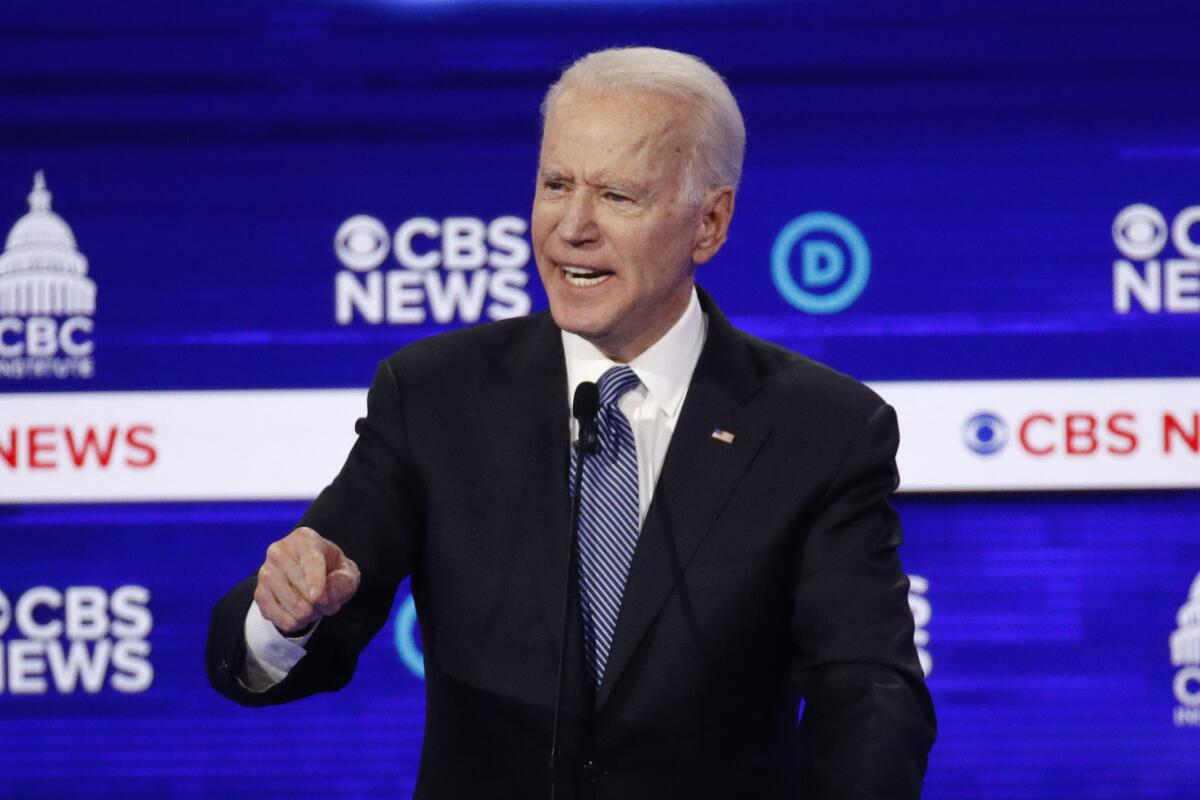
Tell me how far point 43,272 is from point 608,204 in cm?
189

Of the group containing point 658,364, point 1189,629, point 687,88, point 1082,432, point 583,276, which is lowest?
point 1189,629

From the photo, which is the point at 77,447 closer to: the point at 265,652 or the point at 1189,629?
the point at 265,652

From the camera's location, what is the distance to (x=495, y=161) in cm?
329

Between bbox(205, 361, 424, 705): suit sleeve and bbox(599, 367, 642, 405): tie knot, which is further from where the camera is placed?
bbox(599, 367, 642, 405): tie knot

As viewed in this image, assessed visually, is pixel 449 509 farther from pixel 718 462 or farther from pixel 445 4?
pixel 445 4

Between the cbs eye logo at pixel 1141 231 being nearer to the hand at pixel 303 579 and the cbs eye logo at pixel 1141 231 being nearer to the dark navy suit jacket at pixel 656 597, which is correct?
the dark navy suit jacket at pixel 656 597

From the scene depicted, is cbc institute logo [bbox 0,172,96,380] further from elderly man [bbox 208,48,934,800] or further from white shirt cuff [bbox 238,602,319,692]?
white shirt cuff [bbox 238,602,319,692]

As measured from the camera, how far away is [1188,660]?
131 inches

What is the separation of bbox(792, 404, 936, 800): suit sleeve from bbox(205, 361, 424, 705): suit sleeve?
17.6 inches

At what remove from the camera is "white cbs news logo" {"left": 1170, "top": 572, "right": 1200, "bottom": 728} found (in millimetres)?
3303

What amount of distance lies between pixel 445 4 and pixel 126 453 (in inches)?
44.3

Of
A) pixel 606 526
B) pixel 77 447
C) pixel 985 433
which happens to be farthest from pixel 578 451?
pixel 77 447

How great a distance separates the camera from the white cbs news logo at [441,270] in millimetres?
3291

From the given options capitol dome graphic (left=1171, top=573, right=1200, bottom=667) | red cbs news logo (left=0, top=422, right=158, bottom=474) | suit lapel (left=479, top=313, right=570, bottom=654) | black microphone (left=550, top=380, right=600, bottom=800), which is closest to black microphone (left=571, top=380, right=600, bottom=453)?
black microphone (left=550, top=380, right=600, bottom=800)
